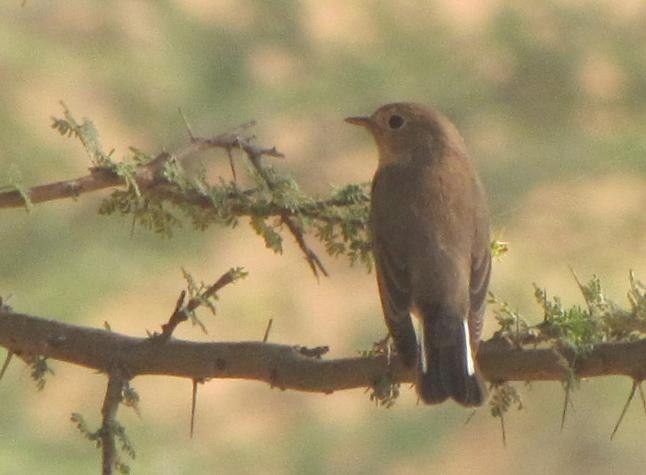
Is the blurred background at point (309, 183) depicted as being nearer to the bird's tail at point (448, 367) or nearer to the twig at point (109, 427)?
the bird's tail at point (448, 367)

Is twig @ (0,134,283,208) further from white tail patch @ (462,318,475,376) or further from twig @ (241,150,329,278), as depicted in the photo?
white tail patch @ (462,318,475,376)

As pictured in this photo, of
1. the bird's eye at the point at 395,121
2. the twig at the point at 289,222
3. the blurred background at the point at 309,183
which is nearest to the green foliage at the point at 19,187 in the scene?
the twig at the point at 289,222

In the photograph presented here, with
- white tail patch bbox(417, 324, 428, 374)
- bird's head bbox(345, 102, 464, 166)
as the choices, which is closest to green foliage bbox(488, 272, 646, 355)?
white tail patch bbox(417, 324, 428, 374)

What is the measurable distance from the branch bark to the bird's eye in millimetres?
2392

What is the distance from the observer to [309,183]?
43.1 ft

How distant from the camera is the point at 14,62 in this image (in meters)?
13.9

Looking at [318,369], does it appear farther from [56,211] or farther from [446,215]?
[56,211]

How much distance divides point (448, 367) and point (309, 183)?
27.2 feet

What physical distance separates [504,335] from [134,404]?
97cm

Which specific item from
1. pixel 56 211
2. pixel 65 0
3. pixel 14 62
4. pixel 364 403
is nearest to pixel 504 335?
pixel 364 403

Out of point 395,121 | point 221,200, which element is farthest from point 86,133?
point 395,121

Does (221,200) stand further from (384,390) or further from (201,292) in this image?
(384,390)

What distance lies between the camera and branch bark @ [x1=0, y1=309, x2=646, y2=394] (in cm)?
402

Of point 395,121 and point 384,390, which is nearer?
point 384,390
